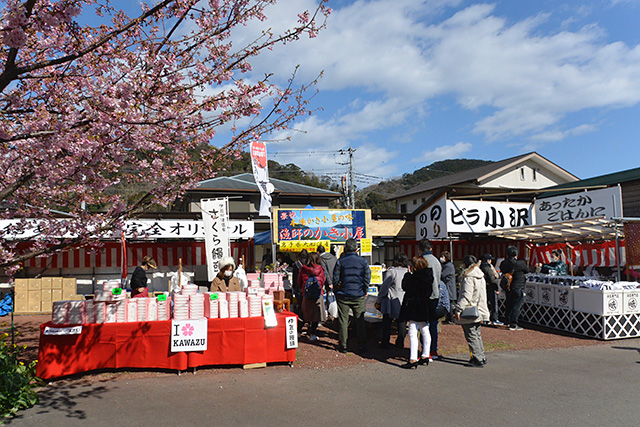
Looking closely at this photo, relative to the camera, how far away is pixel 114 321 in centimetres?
647

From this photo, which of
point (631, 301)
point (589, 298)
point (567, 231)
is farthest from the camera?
point (567, 231)

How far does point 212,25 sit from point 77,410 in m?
4.60

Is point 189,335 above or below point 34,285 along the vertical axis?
below

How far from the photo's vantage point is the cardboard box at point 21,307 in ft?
45.6

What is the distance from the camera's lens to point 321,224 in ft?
49.6

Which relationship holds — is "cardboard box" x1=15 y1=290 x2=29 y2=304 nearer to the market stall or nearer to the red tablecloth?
the red tablecloth

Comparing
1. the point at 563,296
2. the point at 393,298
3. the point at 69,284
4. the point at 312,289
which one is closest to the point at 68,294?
the point at 69,284

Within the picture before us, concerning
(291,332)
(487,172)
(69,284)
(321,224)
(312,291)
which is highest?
(487,172)

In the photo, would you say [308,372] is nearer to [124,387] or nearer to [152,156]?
[124,387]

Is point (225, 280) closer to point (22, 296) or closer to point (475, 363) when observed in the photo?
point (475, 363)

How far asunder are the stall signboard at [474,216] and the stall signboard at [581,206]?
668 mm

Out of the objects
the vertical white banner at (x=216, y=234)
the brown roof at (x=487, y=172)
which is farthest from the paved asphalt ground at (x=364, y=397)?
the brown roof at (x=487, y=172)

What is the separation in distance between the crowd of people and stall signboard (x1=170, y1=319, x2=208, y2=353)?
2.38m

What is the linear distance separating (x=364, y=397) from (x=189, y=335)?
2712mm
